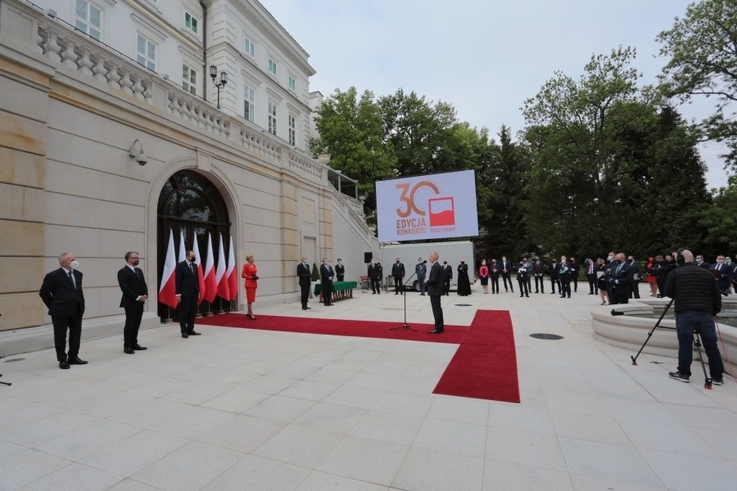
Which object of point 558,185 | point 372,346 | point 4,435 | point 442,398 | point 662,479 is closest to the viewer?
point 662,479

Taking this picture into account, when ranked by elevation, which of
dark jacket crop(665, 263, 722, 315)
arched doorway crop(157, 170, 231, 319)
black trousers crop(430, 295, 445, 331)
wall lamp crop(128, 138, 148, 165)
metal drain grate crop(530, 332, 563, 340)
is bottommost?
metal drain grate crop(530, 332, 563, 340)

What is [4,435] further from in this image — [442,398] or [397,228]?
[397,228]

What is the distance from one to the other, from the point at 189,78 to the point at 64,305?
1795 cm

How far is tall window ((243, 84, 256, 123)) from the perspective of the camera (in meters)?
21.5

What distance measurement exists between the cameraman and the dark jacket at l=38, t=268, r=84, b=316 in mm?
8999

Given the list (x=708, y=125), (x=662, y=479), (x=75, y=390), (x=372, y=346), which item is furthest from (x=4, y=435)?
(x=708, y=125)

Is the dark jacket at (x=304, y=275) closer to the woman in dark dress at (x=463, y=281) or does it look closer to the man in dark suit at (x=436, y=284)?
the man in dark suit at (x=436, y=284)

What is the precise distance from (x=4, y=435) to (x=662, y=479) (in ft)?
18.5

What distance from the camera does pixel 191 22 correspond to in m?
20.0

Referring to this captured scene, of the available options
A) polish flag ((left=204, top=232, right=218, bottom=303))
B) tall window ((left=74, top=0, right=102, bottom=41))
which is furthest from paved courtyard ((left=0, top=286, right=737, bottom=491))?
tall window ((left=74, top=0, right=102, bottom=41))

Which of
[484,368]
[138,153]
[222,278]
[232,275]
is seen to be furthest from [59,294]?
[484,368]

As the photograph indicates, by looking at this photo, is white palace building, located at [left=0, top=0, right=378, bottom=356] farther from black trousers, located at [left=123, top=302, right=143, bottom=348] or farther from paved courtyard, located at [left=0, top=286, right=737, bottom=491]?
paved courtyard, located at [left=0, top=286, right=737, bottom=491]

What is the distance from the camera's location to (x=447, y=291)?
17.4 m

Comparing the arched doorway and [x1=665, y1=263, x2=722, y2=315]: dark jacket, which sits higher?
the arched doorway
